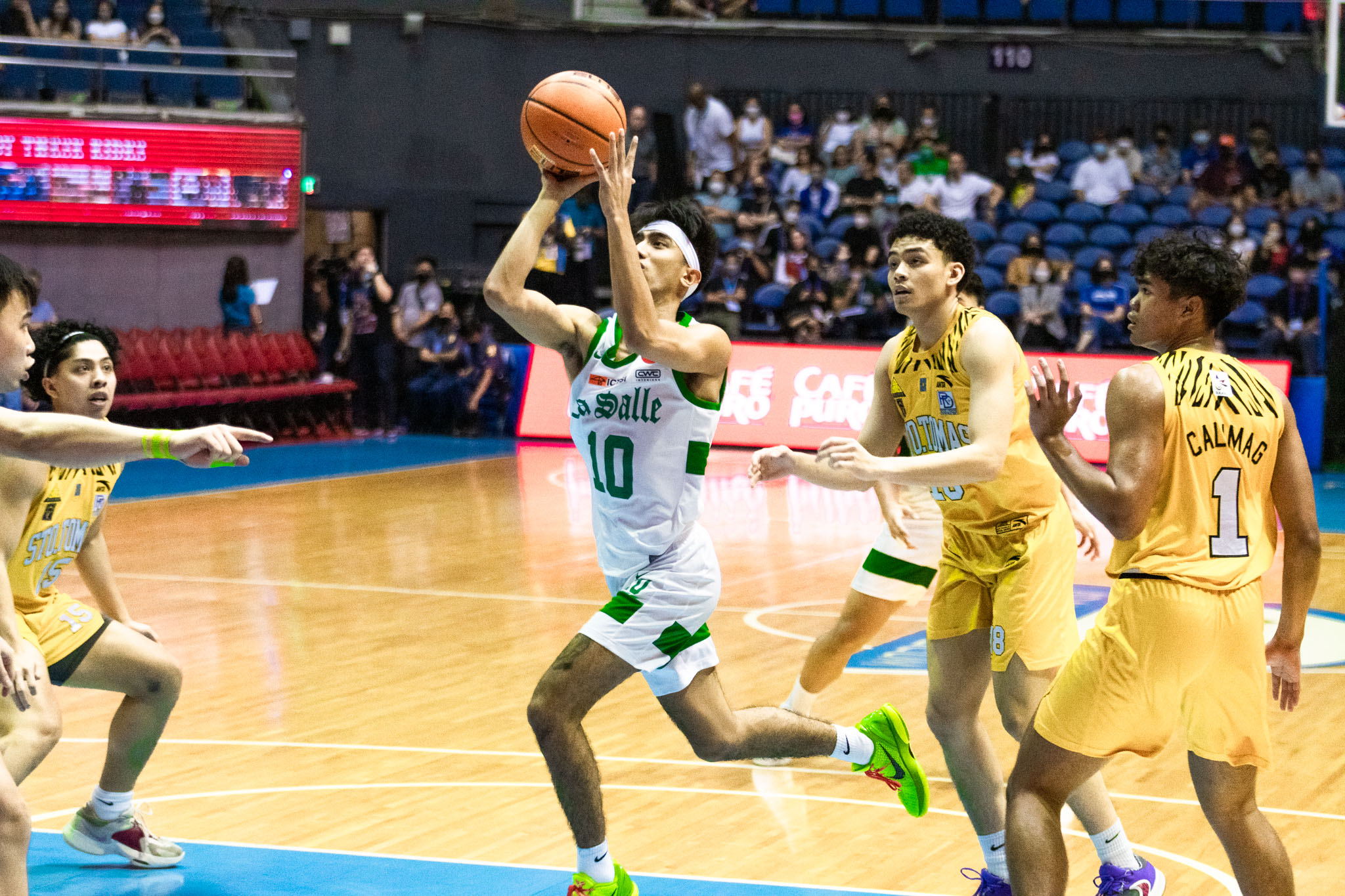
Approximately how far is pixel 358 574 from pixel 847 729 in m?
5.94

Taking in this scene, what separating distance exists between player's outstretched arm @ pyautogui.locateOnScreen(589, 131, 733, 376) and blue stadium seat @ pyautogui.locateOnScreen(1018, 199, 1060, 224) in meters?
15.7

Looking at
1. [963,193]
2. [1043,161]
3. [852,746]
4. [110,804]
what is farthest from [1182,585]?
[1043,161]

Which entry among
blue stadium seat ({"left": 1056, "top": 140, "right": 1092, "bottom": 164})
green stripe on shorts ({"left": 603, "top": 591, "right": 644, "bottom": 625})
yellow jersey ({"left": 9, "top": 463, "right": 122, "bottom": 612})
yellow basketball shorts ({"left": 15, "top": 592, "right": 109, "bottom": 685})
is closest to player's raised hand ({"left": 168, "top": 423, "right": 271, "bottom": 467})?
yellow jersey ({"left": 9, "top": 463, "right": 122, "bottom": 612})

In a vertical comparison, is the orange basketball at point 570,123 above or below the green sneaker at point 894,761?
above

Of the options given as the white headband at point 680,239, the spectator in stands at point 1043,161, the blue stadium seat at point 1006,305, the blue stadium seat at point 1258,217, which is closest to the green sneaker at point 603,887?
the white headband at point 680,239

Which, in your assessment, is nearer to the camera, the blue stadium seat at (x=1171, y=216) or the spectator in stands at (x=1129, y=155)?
the blue stadium seat at (x=1171, y=216)

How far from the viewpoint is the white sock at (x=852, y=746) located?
538 centimetres

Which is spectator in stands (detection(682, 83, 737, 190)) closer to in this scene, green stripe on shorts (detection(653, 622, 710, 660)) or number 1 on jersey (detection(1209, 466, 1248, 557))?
green stripe on shorts (detection(653, 622, 710, 660))

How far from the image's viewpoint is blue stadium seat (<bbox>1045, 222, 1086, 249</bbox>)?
19.5 m

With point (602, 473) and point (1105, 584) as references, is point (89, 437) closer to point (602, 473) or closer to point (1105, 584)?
point (602, 473)

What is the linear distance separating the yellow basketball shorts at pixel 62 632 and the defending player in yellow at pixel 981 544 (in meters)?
2.25

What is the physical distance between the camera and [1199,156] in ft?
65.8

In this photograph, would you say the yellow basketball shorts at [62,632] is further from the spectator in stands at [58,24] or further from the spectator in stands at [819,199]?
the spectator in stands at [819,199]

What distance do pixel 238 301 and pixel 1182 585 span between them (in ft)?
54.1
